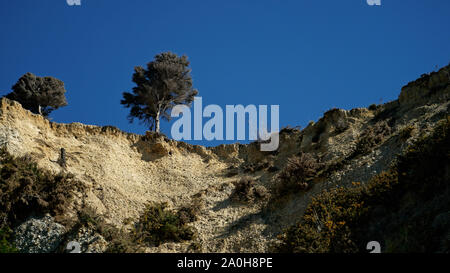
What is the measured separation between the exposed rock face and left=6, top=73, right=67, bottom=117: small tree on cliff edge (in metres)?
14.6

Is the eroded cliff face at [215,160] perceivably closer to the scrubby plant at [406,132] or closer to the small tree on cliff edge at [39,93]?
the scrubby plant at [406,132]

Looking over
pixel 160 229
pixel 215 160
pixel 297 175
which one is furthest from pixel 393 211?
pixel 215 160

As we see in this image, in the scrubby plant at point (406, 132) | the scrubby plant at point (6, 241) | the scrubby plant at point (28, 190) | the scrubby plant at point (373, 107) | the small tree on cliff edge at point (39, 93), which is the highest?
the small tree on cliff edge at point (39, 93)

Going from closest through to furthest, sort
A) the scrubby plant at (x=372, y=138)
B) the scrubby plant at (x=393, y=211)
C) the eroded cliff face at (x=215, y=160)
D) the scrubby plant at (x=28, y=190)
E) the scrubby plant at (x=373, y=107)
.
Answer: the scrubby plant at (x=393, y=211) → the scrubby plant at (x=28, y=190) → the eroded cliff face at (x=215, y=160) → the scrubby plant at (x=372, y=138) → the scrubby plant at (x=373, y=107)

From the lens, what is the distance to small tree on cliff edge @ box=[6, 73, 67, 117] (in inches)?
1151

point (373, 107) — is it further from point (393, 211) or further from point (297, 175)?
point (393, 211)

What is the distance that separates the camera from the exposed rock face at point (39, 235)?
16000mm

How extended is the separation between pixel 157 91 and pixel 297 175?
1479 cm

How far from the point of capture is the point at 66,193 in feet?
59.3

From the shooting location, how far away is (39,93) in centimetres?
2962

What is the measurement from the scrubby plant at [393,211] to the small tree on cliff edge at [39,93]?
21136 millimetres

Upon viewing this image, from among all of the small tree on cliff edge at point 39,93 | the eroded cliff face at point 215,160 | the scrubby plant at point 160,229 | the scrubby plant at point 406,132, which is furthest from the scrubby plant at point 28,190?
the scrubby plant at point 406,132
